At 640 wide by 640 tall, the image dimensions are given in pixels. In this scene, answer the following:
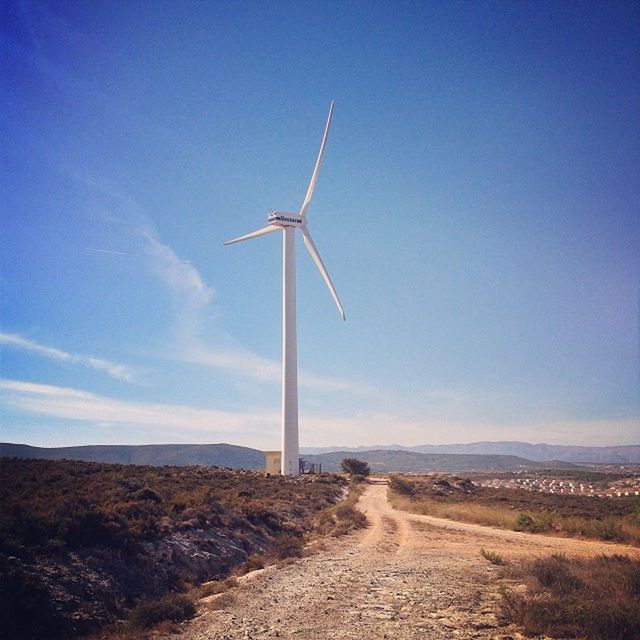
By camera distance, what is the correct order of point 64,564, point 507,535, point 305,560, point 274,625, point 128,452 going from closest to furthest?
point 274,625, point 64,564, point 305,560, point 507,535, point 128,452

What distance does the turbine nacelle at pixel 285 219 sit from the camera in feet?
200

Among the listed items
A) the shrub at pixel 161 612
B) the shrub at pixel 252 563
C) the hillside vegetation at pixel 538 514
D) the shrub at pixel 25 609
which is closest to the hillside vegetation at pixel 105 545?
the shrub at pixel 25 609

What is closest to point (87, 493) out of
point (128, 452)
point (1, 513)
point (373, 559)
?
point (1, 513)

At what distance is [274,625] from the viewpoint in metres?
11.4

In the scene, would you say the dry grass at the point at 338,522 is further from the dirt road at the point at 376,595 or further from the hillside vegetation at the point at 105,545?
the dirt road at the point at 376,595

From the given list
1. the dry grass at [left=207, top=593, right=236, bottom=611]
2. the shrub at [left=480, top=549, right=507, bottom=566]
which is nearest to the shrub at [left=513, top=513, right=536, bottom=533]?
the shrub at [left=480, top=549, right=507, bottom=566]

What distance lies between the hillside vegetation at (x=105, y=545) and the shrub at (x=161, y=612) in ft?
2.90

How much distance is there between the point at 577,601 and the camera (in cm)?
1118

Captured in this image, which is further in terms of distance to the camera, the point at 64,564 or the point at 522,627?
the point at 64,564

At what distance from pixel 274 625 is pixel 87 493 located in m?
13.8

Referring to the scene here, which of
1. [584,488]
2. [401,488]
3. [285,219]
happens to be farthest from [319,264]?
[584,488]

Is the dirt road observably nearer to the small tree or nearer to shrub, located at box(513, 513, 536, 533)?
shrub, located at box(513, 513, 536, 533)

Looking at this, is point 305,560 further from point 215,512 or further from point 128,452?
point 128,452

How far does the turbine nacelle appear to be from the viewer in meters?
61.1
